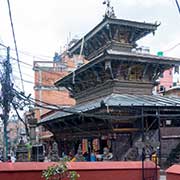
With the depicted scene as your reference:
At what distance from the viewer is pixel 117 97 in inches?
920

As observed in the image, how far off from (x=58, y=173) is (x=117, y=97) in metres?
13.2

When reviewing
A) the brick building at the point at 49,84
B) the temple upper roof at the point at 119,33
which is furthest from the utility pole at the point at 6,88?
the brick building at the point at 49,84

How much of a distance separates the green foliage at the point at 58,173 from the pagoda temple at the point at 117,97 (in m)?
7.44

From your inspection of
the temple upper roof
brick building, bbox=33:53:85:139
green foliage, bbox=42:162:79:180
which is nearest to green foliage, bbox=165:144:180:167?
the temple upper roof

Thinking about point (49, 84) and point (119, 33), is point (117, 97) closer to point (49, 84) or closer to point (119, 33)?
point (119, 33)

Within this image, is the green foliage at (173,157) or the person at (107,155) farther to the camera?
the person at (107,155)

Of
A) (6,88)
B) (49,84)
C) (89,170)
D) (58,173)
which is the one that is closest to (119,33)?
(6,88)

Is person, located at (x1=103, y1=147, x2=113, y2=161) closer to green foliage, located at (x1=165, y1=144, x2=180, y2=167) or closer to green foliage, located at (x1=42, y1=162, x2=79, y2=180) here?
green foliage, located at (x1=165, y1=144, x2=180, y2=167)

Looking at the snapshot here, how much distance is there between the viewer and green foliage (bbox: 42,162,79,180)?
33.9 feet

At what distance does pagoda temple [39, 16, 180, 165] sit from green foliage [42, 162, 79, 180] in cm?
744

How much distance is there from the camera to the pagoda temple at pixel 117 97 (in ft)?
69.5

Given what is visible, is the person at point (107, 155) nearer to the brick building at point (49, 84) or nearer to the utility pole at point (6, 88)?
the utility pole at point (6, 88)

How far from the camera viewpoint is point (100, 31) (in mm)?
27109

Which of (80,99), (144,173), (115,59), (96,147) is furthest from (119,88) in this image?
(144,173)
